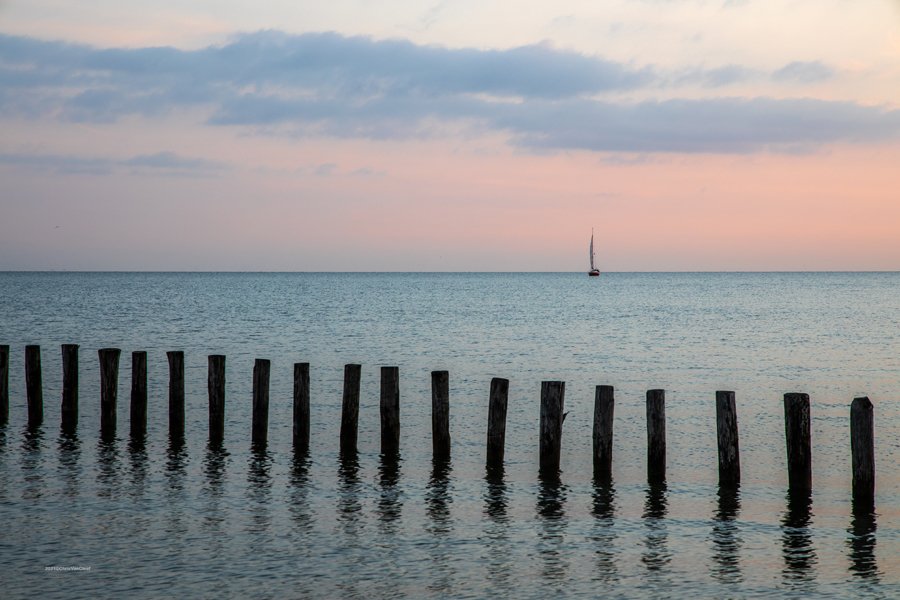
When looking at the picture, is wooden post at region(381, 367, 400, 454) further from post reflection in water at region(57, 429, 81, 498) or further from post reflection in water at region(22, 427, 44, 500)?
post reflection in water at region(22, 427, 44, 500)

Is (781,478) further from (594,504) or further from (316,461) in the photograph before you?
(316,461)

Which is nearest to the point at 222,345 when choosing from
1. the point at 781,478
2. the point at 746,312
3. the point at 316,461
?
the point at 316,461

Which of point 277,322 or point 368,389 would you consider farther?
point 277,322

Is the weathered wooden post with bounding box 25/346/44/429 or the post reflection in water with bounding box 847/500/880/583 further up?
the weathered wooden post with bounding box 25/346/44/429

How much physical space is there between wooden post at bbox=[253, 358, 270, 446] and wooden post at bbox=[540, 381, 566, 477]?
16.2 ft

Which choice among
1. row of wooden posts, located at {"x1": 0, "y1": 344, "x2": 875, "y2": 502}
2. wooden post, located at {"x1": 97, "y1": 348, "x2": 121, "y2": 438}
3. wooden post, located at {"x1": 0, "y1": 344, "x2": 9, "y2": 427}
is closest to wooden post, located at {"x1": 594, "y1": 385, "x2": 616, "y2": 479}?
row of wooden posts, located at {"x1": 0, "y1": 344, "x2": 875, "y2": 502}

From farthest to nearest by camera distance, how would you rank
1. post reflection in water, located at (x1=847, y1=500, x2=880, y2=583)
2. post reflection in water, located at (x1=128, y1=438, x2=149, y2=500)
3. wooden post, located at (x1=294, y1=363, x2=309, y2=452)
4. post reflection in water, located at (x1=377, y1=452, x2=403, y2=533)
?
wooden post, located at (x1=294, y1=363, x2=309, y2=452) < post reflection in water, located at (x1=128, y1=438, x2=149, y2=500) < post reflection in water, located at (x1=377, y1=452, x2=403, y2=533) < post reflection in water, located at (x1=847, y1=500, x2=880, y2=583)

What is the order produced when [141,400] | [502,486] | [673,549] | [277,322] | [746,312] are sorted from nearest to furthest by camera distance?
[673,549]
[502,486]
[141,400]
[277,322]
[746,312]

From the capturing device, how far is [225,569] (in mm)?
10531

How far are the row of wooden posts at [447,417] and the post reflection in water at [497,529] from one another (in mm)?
597

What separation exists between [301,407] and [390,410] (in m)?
1.61

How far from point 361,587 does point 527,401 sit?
1430 centimetres

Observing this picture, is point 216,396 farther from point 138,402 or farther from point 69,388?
point 69,388

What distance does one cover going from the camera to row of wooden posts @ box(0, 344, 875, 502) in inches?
523
